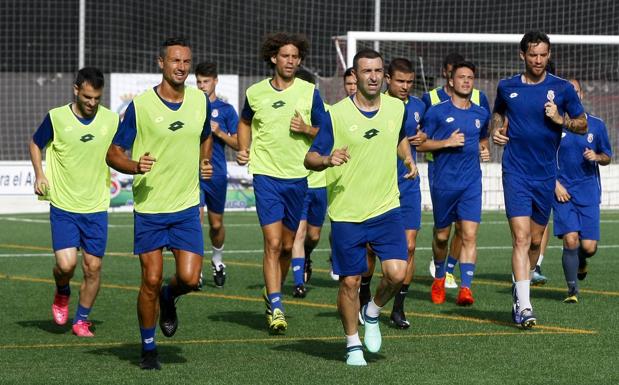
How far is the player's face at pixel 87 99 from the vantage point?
10.9 m

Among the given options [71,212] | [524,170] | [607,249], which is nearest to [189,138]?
[71,212]

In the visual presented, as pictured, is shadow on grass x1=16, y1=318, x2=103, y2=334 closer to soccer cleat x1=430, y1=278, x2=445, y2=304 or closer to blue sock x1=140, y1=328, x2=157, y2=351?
blue sock x1=140, y1=328, x2=157, y2=351

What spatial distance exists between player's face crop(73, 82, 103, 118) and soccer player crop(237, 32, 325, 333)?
147 cm

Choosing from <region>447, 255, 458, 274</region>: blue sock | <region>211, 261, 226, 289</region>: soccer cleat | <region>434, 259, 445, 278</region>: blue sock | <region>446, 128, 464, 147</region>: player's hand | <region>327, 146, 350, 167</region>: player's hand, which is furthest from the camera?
<region>211, 261, 226, 289</region>: soccer cleat

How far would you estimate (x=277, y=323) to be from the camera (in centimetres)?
1068

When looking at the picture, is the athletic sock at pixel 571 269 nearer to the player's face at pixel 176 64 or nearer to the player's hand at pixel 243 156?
the player's hand at pixel 243 156

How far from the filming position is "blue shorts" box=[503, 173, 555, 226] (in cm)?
1128

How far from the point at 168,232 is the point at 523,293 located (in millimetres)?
3281

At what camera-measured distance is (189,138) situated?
365 inches

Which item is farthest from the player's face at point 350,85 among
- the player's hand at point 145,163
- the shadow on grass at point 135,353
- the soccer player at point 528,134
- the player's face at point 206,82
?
the player's hand at point 145,163

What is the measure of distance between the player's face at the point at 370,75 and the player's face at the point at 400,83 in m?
2.73

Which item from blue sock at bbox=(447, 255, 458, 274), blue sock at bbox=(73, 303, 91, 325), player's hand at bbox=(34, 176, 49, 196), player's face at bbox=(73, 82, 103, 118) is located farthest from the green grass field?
player's face at bbox=(73, 82, 103, 118)

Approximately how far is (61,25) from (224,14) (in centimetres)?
469

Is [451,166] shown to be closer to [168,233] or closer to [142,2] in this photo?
[168,233]
